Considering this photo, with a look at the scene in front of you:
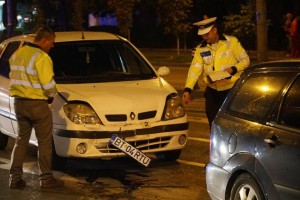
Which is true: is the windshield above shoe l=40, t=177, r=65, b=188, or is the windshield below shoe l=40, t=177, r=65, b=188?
above

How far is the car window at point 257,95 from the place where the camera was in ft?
16.4

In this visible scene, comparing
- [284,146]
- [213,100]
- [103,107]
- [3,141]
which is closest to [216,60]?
[213,100]

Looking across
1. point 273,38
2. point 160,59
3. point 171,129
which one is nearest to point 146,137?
point 171,129

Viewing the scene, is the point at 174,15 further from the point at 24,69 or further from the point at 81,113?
the point at 24,69

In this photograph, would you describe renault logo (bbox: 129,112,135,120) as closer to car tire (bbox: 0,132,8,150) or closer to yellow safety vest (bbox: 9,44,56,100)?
yellow safety vest (bbox: 9,44,56,100)

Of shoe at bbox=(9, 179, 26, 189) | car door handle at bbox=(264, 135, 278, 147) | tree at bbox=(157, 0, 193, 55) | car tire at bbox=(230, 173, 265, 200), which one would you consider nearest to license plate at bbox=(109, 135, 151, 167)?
shoe at bbox=(9, 179, 26, 189)

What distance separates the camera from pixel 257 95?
5.21 metres

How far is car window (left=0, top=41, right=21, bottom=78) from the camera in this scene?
885 centimetres

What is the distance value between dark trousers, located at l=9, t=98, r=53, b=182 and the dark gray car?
2.09 meters

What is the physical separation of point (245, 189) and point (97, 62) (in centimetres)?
404

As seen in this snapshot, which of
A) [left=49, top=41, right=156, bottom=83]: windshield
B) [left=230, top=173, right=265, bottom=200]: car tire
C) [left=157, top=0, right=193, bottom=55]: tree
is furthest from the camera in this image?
[left=157, top=0, right=193, bottom=55]: tree

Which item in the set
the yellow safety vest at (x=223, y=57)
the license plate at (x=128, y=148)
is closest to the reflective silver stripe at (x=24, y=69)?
the license plate at (x=128, y=148)

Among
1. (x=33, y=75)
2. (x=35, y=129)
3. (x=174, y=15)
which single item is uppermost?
(x=174, y=15)

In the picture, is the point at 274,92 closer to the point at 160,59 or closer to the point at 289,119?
the point at 289,119
